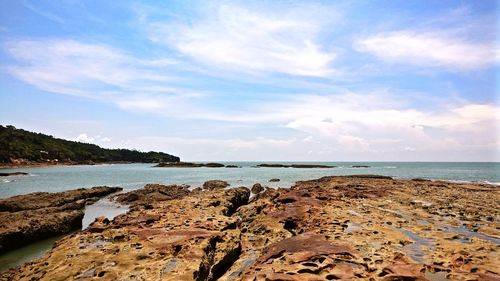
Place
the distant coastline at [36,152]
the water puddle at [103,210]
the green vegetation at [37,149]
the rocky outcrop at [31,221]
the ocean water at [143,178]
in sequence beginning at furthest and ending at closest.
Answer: the green vegetation at [37,149], the distant coastline at [36,152], the ocean water at [143,178], the water puddle at [103,210], the rocky outcrop at [31,221]

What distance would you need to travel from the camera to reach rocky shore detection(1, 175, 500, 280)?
31.7 ft

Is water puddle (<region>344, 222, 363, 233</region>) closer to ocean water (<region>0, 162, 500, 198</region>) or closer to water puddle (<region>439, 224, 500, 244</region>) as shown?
water puddle (<region>439, 224, 500, 244</region>)

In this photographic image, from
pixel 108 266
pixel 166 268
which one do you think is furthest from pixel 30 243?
pixel 166 268

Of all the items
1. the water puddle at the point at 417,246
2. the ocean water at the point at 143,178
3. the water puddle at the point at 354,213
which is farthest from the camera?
the ocean water at the point at 143,178

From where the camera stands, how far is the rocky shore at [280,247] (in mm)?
9672

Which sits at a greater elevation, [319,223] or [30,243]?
[319,223]

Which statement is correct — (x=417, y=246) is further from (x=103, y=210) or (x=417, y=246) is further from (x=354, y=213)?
(x=103, y=210)

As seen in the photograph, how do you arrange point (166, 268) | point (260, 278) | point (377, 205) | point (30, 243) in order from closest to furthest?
point (260, 278)
point (166, 268)
point (30, 243)
point (377, 205)

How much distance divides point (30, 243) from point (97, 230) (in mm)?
7011

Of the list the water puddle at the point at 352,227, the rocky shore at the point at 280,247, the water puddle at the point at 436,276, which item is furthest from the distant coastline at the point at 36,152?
the water puddle at the point at 436,276

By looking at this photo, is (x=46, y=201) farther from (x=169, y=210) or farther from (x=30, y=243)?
(x=169, y=210)

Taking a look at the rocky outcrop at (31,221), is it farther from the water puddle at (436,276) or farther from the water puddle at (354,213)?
the water puddle at (436,276)

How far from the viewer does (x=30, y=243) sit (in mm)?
18109

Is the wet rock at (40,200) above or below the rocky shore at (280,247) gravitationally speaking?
below
